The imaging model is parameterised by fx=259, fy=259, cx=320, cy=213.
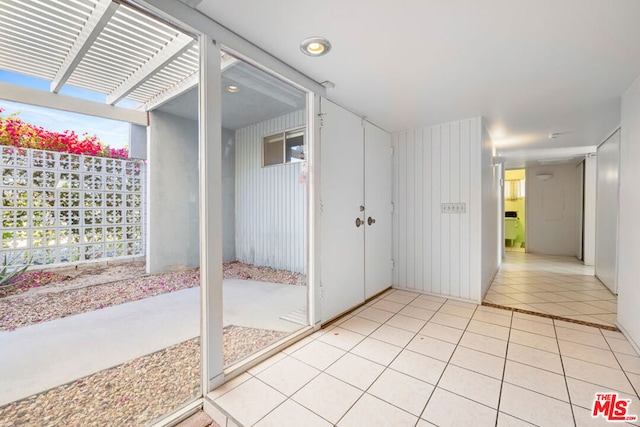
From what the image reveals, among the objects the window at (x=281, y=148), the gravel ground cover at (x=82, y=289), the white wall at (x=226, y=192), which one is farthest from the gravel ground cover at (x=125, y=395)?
the window at (x=281, y=148)

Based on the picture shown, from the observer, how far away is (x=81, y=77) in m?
2.17

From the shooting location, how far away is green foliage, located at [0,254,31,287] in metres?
1.89

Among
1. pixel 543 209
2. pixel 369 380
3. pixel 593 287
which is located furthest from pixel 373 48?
pixel 543 209

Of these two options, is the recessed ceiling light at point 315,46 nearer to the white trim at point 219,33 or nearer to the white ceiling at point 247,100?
the white trim at point 219,33

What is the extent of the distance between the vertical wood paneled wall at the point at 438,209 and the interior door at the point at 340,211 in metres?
0.94

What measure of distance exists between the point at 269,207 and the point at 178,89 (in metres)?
2.11

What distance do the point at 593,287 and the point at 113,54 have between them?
649 centimetres

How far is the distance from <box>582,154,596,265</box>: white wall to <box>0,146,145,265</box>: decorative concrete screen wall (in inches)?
313

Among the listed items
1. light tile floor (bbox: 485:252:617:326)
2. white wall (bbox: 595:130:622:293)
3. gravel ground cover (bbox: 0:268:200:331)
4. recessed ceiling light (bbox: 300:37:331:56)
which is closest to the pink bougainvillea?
gravel ground cover (bbox: 0:268:200:331)

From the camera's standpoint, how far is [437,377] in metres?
1.79

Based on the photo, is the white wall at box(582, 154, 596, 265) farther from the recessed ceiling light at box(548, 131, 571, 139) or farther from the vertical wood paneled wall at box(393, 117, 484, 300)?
the vertical wood paneled wall at box(393, 117, 484, 300)

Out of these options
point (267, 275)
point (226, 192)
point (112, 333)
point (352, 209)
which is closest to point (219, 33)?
point (226, 192)

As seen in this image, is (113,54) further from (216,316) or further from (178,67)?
(216,316)

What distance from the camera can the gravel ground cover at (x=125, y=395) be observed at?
145 cm
